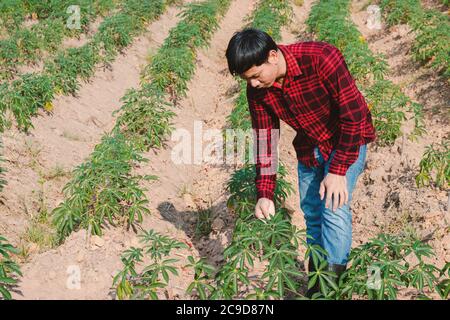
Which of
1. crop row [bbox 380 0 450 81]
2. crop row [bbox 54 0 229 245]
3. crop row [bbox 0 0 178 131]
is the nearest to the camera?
crop row [bbox 54 0 229 245]

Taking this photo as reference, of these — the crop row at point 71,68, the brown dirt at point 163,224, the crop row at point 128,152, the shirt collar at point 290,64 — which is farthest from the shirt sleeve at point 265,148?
the crop row at point 71,68

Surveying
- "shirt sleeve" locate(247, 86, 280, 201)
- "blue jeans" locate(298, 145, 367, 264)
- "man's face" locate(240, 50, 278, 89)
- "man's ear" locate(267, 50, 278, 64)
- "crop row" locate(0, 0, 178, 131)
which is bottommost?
"blue jeans" locate(298, 145, 367, 264)

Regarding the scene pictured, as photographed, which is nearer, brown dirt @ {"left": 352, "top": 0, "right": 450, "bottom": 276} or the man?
the man

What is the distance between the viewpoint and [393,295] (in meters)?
2.12

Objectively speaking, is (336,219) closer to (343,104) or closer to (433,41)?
(343,104)

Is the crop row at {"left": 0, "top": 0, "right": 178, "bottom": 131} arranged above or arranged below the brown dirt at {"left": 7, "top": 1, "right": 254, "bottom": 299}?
above

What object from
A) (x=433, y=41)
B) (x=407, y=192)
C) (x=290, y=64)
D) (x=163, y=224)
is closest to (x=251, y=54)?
(x=290, y=64)

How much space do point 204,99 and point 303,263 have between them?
11.9 feet

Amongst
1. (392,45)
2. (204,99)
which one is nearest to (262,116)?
(204,99)

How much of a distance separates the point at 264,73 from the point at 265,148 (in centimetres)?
59

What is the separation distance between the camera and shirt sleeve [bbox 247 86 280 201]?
254 cm

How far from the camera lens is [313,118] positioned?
2.34 metres

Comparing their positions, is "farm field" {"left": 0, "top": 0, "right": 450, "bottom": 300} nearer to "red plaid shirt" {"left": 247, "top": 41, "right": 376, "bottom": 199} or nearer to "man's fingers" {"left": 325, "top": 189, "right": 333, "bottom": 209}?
"man's fingers" {"left": 325, "top": 189, "right": 333, "bottom": 209}

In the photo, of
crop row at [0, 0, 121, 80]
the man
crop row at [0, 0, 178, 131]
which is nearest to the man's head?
the man
